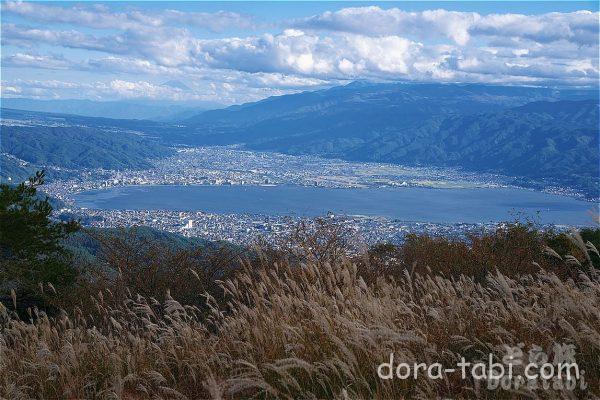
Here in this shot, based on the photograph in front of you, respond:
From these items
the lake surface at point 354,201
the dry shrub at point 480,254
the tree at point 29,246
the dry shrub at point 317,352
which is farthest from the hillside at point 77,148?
the dry shrub at point 317,352

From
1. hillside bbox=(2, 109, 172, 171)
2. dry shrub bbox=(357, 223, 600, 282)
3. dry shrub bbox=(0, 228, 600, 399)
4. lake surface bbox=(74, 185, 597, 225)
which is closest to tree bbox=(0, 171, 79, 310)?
dry shrub bbox=(357, 223, 600, 282)

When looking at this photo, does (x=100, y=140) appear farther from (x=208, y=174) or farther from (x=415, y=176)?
(x=415, y=176)

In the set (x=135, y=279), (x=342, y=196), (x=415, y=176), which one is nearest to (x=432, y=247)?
(x=135, y=279)

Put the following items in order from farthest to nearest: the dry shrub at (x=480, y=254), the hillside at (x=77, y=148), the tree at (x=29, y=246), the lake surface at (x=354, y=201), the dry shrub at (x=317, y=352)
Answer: the hillside at (x=77, y=148)
the lake surface at (x=354, y=201)
the tree at (x=29, y=246)
the dry shrub at (x=480, y=254)
the dry shrub at (x=317, y=352)

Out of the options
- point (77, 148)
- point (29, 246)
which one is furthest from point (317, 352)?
point (77, 148)

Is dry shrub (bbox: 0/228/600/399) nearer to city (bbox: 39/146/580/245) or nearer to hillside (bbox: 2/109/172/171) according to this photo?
city (bbox: 39/146/580/245)

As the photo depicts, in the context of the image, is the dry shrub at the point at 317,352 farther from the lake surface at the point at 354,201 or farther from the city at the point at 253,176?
the city at the point at 253,176
